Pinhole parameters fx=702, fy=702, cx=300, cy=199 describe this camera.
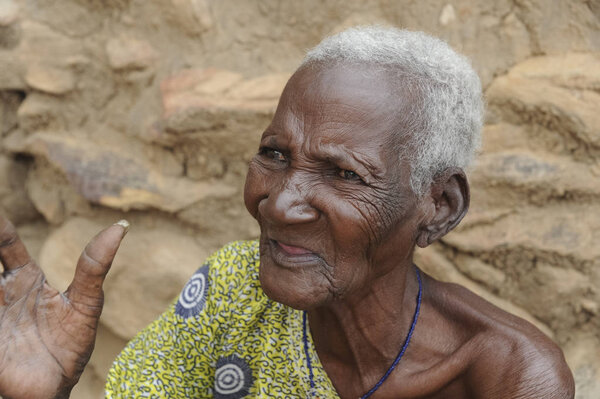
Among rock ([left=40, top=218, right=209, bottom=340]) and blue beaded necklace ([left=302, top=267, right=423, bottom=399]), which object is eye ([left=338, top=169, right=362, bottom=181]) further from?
rock ([left=40, top=218, right=209, bottom=340])

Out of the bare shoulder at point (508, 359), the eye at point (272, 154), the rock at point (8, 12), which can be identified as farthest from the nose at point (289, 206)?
the rock at point (8, 12)

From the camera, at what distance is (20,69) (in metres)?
3.17

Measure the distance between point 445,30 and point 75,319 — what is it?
1651 millimetres

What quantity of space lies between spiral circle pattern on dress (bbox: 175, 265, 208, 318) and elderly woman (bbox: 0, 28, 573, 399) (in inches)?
10.2

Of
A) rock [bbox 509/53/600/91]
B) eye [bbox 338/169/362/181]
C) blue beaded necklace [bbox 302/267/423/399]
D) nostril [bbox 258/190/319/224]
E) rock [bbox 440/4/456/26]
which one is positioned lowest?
blue beaded necklace [bbox 302/267/423/399]

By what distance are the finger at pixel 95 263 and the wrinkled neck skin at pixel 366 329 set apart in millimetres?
611

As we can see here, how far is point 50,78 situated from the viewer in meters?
3.15

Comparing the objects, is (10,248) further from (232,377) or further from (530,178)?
(530,178)

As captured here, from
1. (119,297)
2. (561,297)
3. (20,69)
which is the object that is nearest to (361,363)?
(561,297)

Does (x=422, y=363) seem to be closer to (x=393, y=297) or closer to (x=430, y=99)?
(x=393, y=297)

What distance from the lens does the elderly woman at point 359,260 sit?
5.54 feet

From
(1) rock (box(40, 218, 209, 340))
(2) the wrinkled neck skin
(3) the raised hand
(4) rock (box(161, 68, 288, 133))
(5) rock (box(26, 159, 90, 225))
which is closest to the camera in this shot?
(3) the raised hand

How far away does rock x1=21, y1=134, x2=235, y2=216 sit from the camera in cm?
302

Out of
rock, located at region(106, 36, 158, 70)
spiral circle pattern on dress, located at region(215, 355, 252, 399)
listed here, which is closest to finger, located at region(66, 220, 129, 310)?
spiral circle pattern on dress, located at region(215, 355, 252, 399)
